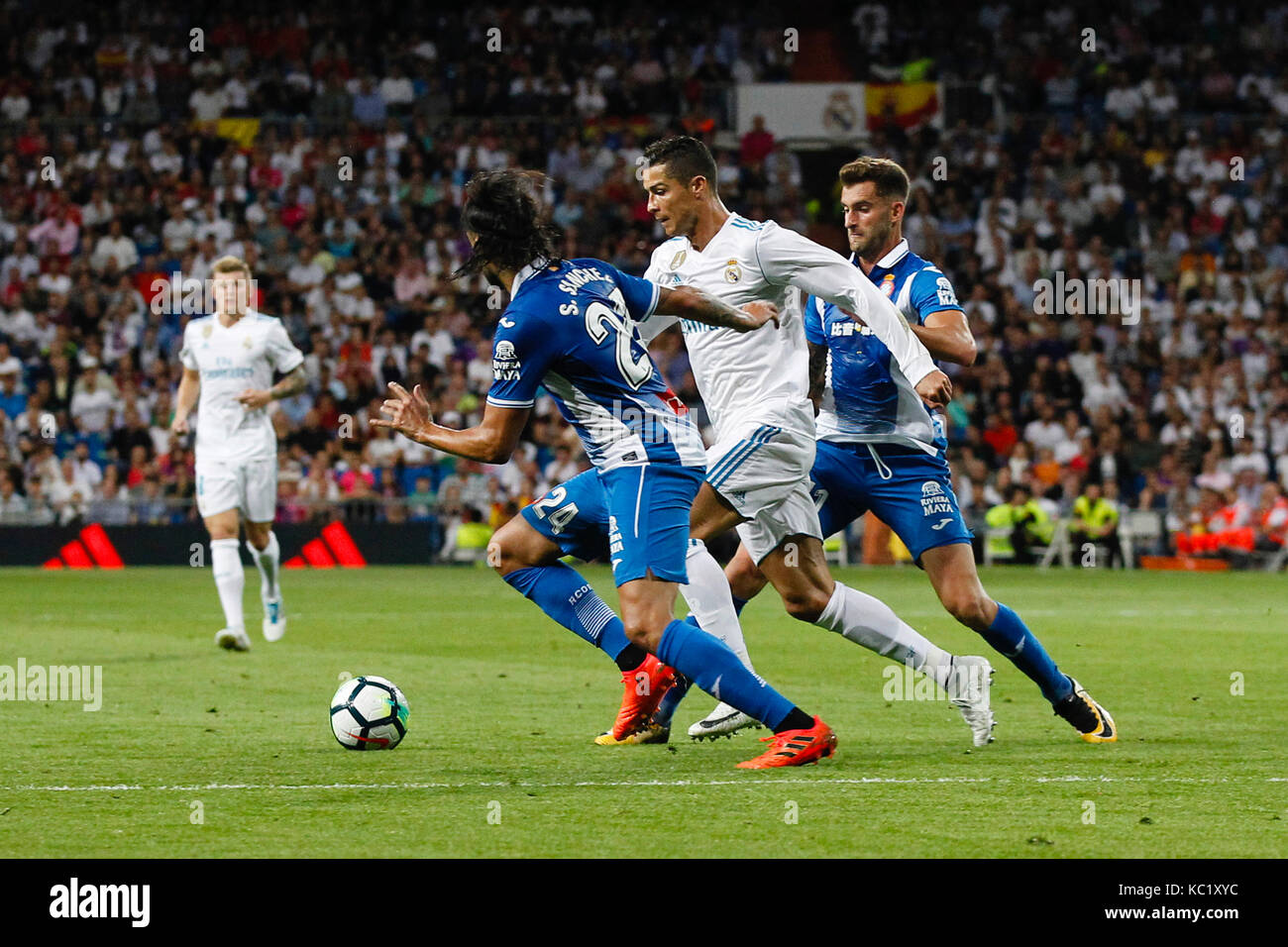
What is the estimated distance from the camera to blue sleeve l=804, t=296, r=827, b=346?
8.14 meters

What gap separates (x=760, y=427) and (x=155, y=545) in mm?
17281

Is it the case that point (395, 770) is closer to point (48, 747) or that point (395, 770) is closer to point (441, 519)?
point (48, 747)

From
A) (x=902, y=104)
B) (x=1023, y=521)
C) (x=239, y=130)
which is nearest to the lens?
(x=1023, y=521)

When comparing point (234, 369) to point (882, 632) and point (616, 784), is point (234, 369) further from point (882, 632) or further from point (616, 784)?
point (616, 784)

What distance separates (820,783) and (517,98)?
25.0 metres

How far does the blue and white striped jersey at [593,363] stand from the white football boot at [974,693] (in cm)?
160

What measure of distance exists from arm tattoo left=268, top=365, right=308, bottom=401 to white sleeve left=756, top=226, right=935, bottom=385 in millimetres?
5708

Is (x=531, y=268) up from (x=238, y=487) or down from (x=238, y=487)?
up

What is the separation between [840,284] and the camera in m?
7.18

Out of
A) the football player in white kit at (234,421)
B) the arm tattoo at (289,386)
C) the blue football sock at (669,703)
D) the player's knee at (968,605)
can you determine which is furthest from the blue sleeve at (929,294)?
the football player in white kit at (234,421)

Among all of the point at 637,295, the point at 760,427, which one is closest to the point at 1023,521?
the point at 760,427

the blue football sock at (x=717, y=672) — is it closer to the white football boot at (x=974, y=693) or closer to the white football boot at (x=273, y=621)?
the white football boot at (x=974, y=693)

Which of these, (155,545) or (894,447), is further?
(155,545)
